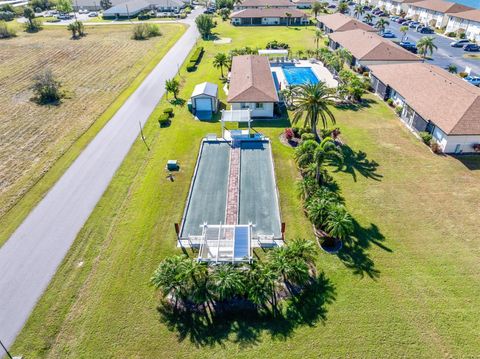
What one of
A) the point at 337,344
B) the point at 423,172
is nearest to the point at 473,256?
the point at 423,172

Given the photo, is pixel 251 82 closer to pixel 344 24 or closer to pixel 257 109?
pixel 257 109

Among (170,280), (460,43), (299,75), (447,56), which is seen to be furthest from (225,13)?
(170,280)

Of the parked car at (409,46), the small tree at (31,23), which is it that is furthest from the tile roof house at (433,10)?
the small tree at (31,23)

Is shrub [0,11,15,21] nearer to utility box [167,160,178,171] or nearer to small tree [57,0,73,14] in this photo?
small tree [57,0,73,14]

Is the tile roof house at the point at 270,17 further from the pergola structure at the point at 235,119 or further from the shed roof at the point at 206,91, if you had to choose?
the pergola structure at the point at 235,119

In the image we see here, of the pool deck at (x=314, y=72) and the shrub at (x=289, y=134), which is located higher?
the pool deck at (x=314, y=72)

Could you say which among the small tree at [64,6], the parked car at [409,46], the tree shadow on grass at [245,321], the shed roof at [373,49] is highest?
the small tree at [64,6]

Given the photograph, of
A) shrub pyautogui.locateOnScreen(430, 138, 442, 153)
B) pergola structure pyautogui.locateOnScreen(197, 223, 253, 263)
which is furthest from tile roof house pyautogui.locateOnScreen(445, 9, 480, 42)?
pergola structure pyautogui.locateOnScreen(197, 223, 253, 263)

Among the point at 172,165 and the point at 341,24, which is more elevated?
the point at 341,24
